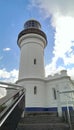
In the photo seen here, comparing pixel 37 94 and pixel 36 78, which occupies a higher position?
pixel 36 78

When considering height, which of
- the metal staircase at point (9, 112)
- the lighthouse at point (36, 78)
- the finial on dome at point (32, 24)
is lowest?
the metal staircase at point (9, 112)

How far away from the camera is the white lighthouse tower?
1311cm

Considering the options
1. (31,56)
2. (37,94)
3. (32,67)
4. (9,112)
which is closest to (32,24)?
(31,56)

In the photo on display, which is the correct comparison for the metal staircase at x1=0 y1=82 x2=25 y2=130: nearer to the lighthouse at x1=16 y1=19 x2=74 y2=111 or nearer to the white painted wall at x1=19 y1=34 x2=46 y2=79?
the lighthouse at x1=16 y1=19 x2=74 y2=111

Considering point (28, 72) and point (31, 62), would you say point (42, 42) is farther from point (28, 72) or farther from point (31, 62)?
point (28, 72)

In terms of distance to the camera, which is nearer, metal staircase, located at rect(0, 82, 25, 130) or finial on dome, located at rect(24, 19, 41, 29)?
metal staircase, located at rect(0, 82, 25, 130)

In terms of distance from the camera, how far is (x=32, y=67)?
14641 mm

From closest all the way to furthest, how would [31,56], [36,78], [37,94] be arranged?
[37,94] < [36,78] < [31,56]

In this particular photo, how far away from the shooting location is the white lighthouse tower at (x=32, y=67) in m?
13.1

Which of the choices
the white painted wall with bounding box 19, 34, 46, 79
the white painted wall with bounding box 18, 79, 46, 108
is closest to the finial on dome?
the white painted wall with bounding box 19, 34, 46, 79

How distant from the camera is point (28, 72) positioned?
14.4 meters

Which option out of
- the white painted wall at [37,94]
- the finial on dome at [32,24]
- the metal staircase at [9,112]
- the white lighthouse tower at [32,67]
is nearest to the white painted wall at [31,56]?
the white lighthouse tower at [32,67]

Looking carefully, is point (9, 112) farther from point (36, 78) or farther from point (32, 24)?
point (32, 24)

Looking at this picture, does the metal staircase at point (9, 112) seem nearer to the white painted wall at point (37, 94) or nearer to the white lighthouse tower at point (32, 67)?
the white painted wall at point (37, 94)
